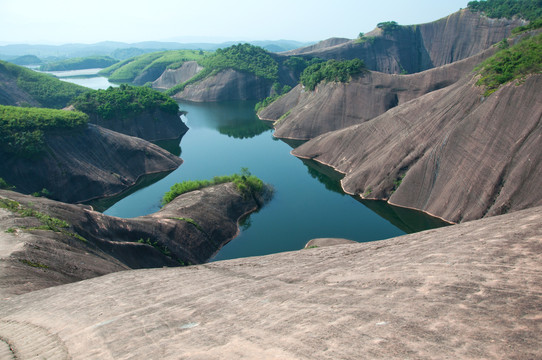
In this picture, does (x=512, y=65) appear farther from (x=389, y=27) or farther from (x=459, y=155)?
(x=389, y=27)

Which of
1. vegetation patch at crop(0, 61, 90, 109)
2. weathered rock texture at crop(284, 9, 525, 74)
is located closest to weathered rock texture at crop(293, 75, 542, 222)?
vegetation patch at crop(0, 61, 90, 109)

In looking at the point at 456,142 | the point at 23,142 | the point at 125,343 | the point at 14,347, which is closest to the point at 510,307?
the point at 125,343

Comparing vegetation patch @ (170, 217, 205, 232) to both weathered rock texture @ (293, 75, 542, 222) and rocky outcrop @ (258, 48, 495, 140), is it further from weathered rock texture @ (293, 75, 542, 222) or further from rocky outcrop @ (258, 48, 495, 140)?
rocky outcrop @ (258, 48, 495, 140)

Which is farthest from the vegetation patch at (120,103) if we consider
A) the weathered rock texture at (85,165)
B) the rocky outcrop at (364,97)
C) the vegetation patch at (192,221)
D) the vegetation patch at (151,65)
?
the vegetation patch at (151,65)

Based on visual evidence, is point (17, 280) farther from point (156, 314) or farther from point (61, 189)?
point (61, 189)

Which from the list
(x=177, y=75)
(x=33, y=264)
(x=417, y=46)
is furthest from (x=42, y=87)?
(x=417, y=46)

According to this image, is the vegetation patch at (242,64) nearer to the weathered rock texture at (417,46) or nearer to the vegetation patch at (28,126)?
the weathered rock texture at (417,46)
